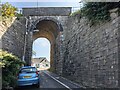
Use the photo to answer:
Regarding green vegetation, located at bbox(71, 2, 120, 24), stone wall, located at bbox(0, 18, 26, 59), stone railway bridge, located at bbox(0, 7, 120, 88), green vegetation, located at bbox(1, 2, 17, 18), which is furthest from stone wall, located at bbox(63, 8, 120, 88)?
green vegetation, located at bbox(1, 2, 17, 18)

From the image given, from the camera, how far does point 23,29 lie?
30672 mm

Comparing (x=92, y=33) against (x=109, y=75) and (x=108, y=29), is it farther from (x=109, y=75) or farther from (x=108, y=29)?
(x=109, y=75)

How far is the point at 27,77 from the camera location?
15.9m

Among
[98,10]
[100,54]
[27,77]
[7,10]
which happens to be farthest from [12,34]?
[100,54]

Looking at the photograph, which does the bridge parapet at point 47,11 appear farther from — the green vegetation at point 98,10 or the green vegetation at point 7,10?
the green vegetation at point 98,10

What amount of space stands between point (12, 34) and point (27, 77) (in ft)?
31.5

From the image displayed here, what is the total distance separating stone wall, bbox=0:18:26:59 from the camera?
20.9 m

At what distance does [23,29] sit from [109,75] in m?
21.0

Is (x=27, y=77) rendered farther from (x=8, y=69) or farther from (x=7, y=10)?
(x=7, y=10)

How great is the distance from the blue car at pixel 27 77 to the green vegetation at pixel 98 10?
5.45 metres

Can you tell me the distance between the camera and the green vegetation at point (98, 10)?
39.5ft

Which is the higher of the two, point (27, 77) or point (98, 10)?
point (98, 10)

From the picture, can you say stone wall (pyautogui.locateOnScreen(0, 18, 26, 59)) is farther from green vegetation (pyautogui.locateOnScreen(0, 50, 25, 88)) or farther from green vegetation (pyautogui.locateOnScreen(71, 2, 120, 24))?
green vegetation (pyautogui.locateOnScreen(71, 2, 120, 24))

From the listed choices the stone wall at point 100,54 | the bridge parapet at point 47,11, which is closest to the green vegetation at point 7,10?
the bridge parapet at point 47,11
